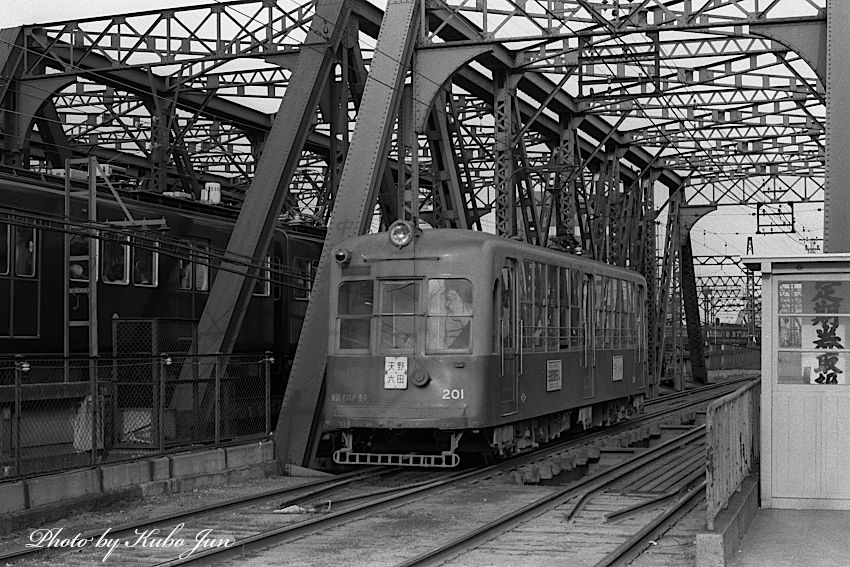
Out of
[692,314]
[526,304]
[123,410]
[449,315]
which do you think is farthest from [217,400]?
[692,314]

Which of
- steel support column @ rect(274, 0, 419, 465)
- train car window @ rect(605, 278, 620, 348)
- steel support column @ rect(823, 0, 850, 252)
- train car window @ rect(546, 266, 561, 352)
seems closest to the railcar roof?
steel support column @ rect(274, 0, 419, 465)

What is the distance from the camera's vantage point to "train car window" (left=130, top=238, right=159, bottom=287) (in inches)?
725

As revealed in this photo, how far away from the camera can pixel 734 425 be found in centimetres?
1084

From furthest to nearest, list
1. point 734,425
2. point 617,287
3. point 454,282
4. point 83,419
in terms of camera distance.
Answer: point 617,287
point 454,282
point 83,419
point 734,425

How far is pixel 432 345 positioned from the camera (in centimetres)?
1457

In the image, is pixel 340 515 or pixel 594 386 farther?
pixel 594 386

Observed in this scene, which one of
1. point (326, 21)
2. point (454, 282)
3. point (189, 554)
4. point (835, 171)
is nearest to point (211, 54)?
point (326, 21)

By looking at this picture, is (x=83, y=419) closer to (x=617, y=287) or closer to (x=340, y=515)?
(x=340, y=515)

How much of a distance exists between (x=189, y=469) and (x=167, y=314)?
5.77m

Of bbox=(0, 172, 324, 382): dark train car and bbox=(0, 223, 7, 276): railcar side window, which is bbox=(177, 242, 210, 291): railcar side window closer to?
bbox=(0, 172, 324, 382): dark train car

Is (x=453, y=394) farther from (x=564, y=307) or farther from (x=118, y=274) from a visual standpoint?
(x=118, y=274)

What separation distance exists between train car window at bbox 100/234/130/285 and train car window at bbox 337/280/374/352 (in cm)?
422

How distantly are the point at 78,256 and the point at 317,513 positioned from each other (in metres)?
6.81

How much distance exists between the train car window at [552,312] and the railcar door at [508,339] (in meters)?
1.53
